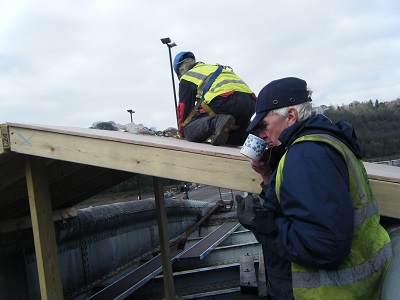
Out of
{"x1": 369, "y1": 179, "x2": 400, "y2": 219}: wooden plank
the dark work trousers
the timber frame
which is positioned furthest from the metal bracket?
{"x1": 369, "y1": 179, "x2": 400, "y2": 219}: wooden plank

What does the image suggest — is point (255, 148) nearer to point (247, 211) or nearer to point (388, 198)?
point (247, 211)

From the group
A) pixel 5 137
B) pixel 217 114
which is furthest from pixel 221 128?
pixel 5 137

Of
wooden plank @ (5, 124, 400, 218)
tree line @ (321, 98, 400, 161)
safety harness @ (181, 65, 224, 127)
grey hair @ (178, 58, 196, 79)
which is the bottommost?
tree line @ (321, 98, 400, 161)

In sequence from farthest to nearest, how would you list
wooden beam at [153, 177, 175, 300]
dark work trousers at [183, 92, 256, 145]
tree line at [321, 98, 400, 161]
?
tree line at [321, 98, 400, 161] → wooden beam at [153, 177, 175, 300] → dark work trousers at [183, 92, 256, 145]

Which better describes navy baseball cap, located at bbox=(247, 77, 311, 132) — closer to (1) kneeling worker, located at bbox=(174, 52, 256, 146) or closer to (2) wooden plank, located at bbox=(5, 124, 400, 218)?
(2) wooden plank, located at bbox=(5, 124, 400, 218)

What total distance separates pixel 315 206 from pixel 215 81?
8.89 feet

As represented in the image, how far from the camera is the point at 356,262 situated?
1.88 meters

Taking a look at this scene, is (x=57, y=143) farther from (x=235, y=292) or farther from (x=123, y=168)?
(x=235, y=292)

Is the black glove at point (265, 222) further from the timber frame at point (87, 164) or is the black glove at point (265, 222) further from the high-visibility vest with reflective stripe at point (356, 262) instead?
the timber frame at point (87, 164)

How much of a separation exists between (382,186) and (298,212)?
849mm

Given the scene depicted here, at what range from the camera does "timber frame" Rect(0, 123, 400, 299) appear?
8.85 ft

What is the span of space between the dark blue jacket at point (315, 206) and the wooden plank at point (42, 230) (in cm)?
274

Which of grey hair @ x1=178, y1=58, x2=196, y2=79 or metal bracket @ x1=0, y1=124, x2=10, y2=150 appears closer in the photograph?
metal bracket @ x1=0, y1=124, x2=10, y2=150

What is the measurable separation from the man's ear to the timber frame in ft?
1.69
